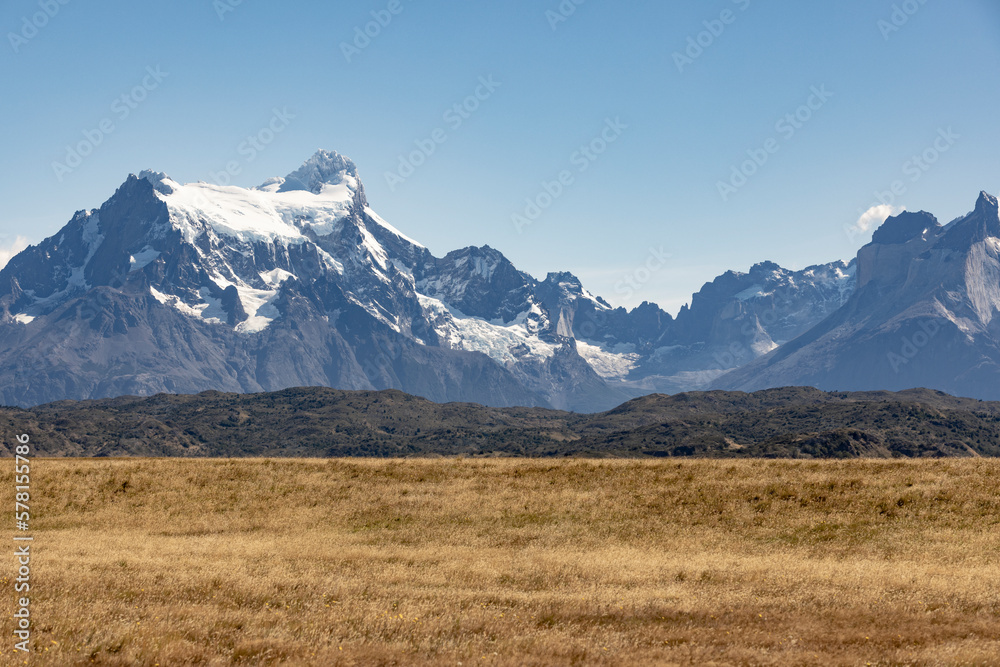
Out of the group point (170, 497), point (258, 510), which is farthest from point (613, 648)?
point (170, 497)

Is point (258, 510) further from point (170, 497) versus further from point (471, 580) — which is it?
point (471, 580)

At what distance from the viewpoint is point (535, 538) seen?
138 ft

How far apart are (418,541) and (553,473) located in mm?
15726

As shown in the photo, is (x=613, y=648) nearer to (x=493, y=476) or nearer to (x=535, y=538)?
(x=535, y=538)

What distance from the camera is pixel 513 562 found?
3606cm

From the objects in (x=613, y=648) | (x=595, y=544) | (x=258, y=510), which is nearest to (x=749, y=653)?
(x=613, y=648)

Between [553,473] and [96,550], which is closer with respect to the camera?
[96,550]

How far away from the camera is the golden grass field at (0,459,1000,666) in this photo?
933 inches

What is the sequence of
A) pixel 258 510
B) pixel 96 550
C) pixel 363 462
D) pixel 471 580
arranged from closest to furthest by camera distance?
pixel 471 580, pixel 96 550, pixel 258 510, pixel 363 462

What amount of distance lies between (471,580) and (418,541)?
31.7ft

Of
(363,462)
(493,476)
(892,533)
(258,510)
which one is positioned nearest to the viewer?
(892,533)

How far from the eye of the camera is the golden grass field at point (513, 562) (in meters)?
23.7

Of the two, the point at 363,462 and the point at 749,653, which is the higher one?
the point at 363,462

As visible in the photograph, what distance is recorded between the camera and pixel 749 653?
2320 cm
